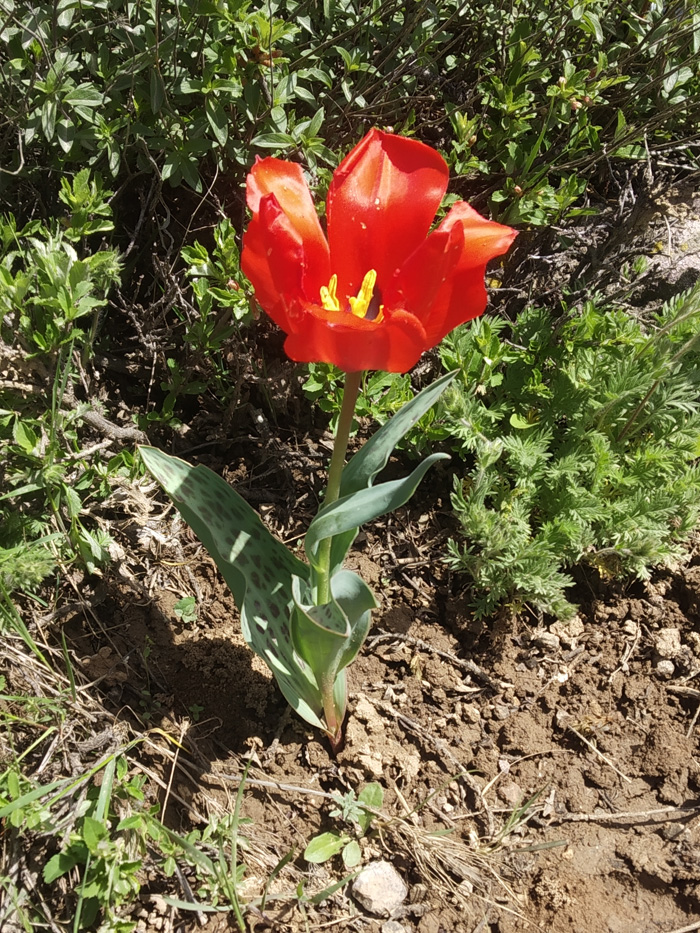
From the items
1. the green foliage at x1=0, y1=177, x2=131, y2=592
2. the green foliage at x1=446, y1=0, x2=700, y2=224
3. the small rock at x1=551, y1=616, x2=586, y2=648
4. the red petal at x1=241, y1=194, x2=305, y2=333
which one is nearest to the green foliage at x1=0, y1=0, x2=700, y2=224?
the green foliage at x1=446, y1=0, x2=700, y2=224

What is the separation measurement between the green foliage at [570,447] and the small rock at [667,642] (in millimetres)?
192

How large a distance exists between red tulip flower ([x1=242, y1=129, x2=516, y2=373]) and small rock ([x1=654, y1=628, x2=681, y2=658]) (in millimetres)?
1354

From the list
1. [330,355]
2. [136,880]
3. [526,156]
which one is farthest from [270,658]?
[526,156]

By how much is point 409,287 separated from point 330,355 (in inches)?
8.9

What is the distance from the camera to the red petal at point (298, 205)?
1.29 meters

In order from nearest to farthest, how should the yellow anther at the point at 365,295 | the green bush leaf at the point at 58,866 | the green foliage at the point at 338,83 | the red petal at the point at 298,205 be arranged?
the red petal at the point at 298,205 → the yellow anther at the point at 365,295 → the green bush leaf at the point at 58,866 → the green foliage at the point at 338,83

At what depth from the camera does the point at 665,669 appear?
2162mm

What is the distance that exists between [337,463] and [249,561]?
0.34 meters

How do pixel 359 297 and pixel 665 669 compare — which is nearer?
pixel 359 297

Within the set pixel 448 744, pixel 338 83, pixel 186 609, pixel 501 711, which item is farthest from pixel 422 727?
pixel 338 83

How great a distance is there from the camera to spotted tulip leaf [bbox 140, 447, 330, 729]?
1522 millimetres

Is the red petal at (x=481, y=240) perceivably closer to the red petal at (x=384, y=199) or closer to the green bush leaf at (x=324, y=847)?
the red petal at (x=384, y=199)

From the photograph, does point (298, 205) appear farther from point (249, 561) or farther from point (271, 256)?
point (249, 561)

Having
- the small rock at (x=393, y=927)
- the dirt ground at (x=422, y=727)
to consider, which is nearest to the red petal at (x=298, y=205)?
the dirt ground at (x=422, y=727)
